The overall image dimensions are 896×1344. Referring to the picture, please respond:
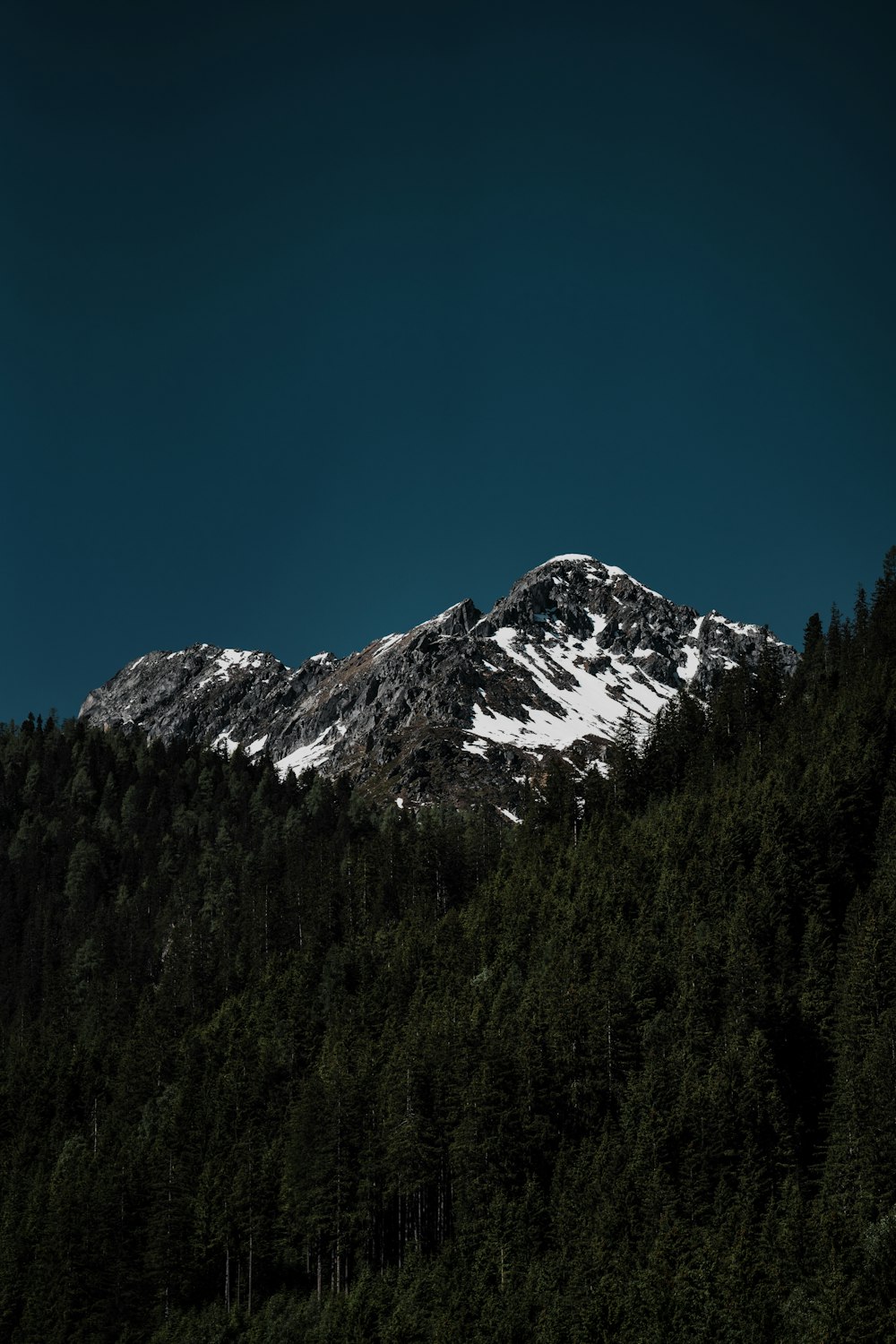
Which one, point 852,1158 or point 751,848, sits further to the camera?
point 751,848

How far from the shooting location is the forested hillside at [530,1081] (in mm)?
51406

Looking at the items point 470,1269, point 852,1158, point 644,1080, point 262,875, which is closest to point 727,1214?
point 852,1158

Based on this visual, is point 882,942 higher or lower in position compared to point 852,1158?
higher

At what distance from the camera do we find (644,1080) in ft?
202

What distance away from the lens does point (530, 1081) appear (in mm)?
64875

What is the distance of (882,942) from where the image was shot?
212ft

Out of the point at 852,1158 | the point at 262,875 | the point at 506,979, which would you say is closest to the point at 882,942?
the point at 852,1158

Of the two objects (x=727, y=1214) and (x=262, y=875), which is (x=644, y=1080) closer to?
(x=727, y=1214)

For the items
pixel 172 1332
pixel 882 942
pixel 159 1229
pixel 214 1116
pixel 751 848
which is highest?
pixel 751 848

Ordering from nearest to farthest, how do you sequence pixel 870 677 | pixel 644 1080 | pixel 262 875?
pixel 644 1080, pixel 870 677, pixel 262 875

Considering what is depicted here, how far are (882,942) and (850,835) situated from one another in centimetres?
1946

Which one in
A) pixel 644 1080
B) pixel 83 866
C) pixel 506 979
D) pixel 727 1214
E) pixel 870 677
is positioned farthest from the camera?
pixel 83 866

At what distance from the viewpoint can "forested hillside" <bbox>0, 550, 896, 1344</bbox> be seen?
5141cm

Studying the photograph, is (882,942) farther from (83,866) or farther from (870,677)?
(83,866)
